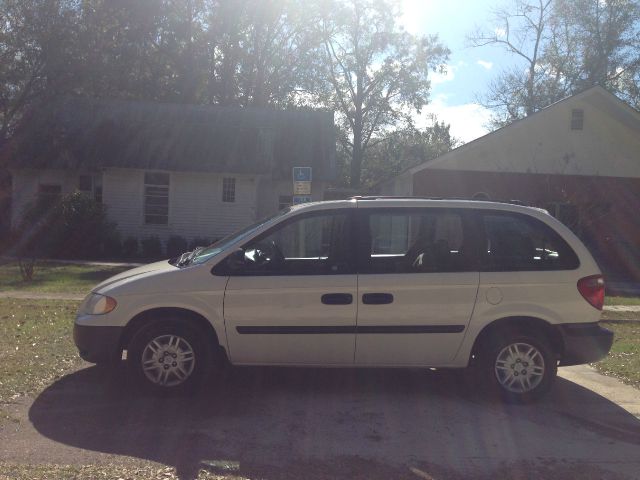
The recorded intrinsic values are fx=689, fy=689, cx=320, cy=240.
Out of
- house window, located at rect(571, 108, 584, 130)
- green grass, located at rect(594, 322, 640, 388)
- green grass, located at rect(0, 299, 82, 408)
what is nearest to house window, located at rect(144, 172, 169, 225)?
green grass, located at rect(0, 299, 82, 408)

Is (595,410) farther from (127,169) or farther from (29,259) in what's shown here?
(127,169)

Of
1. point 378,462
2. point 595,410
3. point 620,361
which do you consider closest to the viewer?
point 378,462

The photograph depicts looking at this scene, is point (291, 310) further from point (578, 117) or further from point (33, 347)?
point (578, 117)

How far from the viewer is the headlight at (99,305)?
6008mm

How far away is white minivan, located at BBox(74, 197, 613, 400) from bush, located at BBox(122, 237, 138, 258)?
17.2 metres

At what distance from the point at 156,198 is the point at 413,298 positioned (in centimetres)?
1947

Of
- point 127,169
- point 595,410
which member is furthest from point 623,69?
point 595,410

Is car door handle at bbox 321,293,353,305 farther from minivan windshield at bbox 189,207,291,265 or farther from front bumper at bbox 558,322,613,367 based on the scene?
front bumper at bbox 558,322,613,367

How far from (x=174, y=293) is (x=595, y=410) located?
3.89m

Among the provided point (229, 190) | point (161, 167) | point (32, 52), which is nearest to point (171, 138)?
point (161, 167)

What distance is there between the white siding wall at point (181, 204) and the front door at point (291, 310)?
705 inches

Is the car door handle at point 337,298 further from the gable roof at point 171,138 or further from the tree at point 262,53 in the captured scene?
the tree at point 262,53

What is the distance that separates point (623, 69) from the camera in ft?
126

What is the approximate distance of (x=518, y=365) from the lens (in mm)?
6211
